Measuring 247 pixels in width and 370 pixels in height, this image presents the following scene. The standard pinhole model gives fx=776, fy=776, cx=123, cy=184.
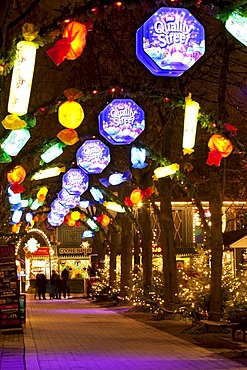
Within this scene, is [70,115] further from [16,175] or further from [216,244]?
[16,175]

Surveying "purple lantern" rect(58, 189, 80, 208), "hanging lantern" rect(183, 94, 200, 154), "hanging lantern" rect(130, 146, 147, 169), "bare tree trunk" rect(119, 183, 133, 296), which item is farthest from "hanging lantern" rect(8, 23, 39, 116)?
"bare tree trunk" rect(119, 183, 133, 296)

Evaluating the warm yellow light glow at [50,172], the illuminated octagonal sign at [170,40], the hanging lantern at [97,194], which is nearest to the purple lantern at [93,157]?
the warm yellow light glow at [50,172]

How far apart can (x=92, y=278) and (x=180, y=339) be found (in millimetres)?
27765

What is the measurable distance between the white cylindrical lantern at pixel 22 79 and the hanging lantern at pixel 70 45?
48.5 inches

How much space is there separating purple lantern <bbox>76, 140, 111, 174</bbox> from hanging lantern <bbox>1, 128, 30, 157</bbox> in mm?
3456

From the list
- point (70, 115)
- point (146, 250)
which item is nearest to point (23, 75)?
point (70, 115)

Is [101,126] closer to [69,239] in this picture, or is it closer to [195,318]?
[195,318]

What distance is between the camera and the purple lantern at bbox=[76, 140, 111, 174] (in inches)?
844

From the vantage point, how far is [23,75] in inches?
526

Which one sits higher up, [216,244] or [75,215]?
[75,215]

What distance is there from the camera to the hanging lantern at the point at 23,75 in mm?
13242

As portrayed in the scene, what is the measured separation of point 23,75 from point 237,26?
12.7 feet

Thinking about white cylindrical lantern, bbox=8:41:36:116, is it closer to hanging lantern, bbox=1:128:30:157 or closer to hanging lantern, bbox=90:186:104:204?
hanging lantern, bbox=1:128:30:157

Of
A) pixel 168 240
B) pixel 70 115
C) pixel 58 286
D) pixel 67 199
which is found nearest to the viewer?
pixel 70 115
